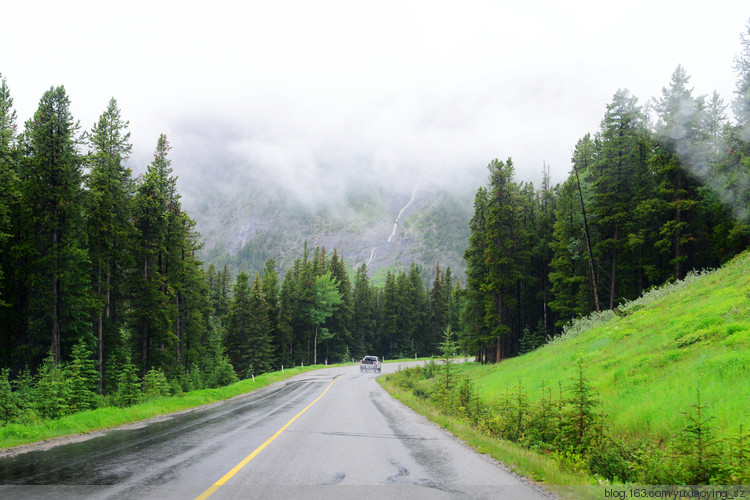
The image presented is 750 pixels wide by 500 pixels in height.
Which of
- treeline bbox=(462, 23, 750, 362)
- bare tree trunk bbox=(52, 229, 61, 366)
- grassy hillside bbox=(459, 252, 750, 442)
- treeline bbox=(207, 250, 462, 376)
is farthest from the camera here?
treeline bbox=(207, 250, 462, 376)

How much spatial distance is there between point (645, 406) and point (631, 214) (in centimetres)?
2752

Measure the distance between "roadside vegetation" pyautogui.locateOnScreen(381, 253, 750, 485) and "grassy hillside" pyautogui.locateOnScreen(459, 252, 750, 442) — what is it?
0.16ft

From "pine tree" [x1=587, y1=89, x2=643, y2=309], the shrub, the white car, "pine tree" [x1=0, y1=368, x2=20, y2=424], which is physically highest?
"pine tree" [x1=587, y1=89, x2=643, y2=309]

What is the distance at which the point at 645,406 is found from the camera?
33.8 feet

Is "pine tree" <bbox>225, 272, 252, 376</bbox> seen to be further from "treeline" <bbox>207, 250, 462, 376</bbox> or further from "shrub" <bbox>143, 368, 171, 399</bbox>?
"shrub" <bbox>143, 368, 171, 399</bbox>

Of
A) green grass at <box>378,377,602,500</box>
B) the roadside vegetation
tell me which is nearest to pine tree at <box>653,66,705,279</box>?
the roadside vegetation

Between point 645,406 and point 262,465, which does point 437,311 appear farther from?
point 262,465

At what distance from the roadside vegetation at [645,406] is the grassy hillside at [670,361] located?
0.05m

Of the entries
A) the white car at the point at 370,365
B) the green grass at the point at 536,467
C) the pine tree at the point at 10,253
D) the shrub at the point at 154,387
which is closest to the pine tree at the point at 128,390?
the shrub at the point at 154,387

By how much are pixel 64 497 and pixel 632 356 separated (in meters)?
17.0

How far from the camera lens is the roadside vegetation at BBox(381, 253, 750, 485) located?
603 centimetres

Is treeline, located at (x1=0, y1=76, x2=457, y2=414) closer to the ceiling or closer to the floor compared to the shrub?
closer to the ceiling

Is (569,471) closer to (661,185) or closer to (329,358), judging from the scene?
(661,185)

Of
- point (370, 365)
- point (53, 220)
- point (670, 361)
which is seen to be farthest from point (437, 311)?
point (670, 361)
